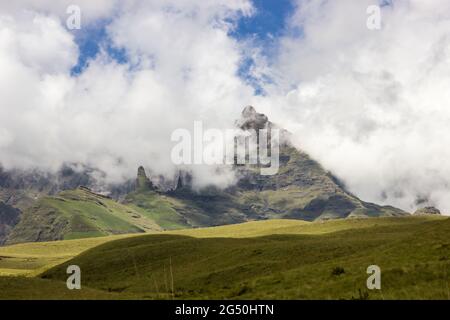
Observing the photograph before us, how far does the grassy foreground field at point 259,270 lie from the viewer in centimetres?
3584

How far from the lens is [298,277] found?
143 feet

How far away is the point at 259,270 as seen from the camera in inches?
2309

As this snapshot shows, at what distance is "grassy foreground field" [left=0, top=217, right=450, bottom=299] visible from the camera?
35.8m

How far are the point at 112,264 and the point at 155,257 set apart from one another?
23.0 feet

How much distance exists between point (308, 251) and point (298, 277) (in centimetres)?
2469

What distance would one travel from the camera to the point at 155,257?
84438 millimetres

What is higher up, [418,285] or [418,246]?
[418,246]

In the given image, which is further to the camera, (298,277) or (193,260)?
(193,260)
